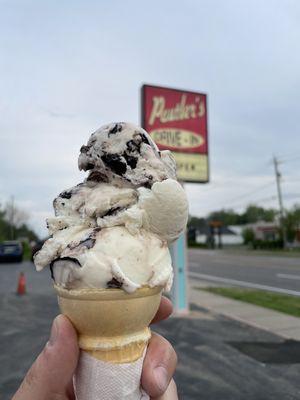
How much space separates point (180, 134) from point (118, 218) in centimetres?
869

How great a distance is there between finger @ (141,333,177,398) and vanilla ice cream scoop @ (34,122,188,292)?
1.02 feet

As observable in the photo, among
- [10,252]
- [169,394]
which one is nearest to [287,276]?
[169,394]

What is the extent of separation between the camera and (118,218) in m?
1.90

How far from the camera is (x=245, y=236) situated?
225 feet

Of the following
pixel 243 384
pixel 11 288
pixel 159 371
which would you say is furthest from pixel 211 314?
pixel 159 371

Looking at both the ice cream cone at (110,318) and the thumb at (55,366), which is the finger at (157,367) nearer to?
the ice cream cone at (110,318)

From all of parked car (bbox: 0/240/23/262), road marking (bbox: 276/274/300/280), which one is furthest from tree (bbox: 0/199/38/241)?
road marking (bbox: 276/274/300/280)

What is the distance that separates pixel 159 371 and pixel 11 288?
14.3 m

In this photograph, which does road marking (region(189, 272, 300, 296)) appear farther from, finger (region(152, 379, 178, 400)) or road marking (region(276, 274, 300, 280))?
finger (region(152, 379, 178, 400))

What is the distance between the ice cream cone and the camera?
173 cm

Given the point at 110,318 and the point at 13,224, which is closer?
the point at 110,318

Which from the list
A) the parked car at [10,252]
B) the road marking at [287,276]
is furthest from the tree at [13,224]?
the road marking at [287,276]

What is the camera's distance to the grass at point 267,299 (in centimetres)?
1074

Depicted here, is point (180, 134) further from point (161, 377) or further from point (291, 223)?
point (291, 223)
